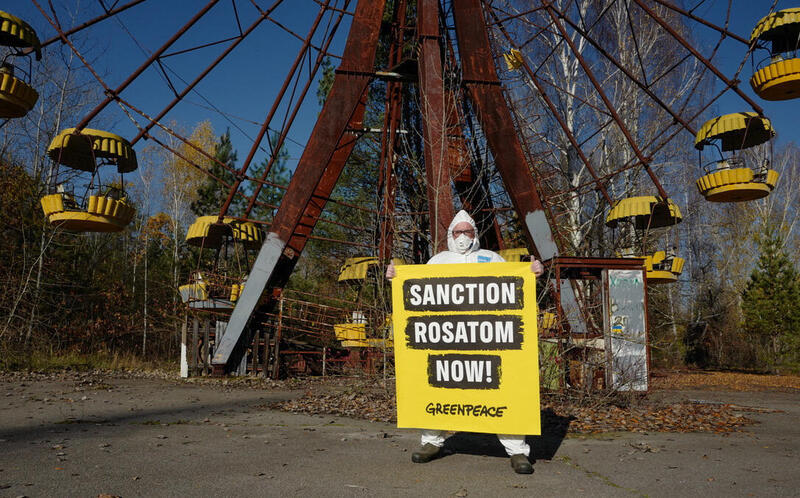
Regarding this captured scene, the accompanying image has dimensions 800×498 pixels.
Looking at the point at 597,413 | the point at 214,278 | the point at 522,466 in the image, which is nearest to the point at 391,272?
the point at 522,466

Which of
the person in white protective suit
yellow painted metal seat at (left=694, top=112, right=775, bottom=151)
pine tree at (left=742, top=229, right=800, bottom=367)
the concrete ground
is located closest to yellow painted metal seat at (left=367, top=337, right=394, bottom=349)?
the concrete ground

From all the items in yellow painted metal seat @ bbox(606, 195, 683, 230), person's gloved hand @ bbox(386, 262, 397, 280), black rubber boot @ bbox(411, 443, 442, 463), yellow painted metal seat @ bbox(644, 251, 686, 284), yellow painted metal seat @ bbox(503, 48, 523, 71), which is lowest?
black rubber boot @ bbox(411, 443, 442, 463)

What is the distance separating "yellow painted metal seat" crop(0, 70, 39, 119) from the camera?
852 centimetres

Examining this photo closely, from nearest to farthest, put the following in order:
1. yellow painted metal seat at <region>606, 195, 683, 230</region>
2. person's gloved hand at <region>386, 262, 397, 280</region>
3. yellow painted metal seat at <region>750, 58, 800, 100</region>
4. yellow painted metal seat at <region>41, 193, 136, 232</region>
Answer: person's gloved hand at <region>386, 262, 397, 280</region> → yellow painted metal seat at <region>750, 58, 800, 100</region> → yellow painted metal seat at <region>41, 193, 136, 232</region> → yellow painted metal seat at <region>606, 195, 683, 230</region>

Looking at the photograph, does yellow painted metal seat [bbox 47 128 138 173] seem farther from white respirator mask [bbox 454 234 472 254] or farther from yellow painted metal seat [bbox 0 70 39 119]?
white respirator mask [bbox 454 234 472 254]

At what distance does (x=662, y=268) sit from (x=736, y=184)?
3.90 metres

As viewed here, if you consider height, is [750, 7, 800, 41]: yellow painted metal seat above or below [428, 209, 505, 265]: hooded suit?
above

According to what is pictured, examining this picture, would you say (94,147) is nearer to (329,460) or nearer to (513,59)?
(329,460)

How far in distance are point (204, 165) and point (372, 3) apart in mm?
25935

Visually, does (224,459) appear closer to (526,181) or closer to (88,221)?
(88,221)

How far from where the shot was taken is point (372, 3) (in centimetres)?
1240

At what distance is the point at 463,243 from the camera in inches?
203

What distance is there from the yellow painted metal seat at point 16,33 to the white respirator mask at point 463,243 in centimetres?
821

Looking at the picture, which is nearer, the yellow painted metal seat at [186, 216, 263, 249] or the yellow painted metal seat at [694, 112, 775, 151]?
the yellow painted metal seat at [694, 112, 775, 151]
